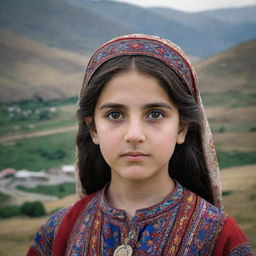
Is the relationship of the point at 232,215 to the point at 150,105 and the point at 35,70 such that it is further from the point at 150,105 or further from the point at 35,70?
the point at 35,70

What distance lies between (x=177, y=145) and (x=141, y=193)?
0.98 feet

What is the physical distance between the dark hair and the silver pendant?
0.43m

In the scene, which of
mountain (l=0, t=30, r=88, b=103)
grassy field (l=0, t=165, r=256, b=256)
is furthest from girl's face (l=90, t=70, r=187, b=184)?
mountain (l=0, t=30, r=88, b=103)

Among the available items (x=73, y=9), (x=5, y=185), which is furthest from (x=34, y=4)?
(x=5, y=185)

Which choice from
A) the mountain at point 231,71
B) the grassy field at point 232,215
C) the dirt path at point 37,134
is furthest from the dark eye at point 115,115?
the mountain at point 231,71

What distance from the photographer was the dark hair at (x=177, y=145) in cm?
130

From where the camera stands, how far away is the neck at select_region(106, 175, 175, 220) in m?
1.40

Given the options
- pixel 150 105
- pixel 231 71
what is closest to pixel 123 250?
pixel 150 105

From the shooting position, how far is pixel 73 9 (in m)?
12.5

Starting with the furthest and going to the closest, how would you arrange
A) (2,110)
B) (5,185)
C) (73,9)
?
(73,9) → (2,110) → (5,185)

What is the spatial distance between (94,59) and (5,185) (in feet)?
20.1

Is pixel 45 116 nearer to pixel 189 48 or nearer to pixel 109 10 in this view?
pixel 109 10

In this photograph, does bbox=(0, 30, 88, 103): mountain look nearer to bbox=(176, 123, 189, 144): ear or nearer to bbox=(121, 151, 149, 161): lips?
bbox=(176, 123, 189, 144): ear

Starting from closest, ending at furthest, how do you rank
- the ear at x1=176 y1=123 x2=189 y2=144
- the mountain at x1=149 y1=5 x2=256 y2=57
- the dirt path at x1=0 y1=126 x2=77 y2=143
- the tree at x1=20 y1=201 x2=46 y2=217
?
the ear at x1=176 y1=123 x2=189 y2=144 < the tree at x1=20 y1=201 x2=46 y2=217 < the dirt path at x1=0 y1=126 x2=77 y2=143 < the mountain at x1=149 y1=5 x2=256 y2=57
